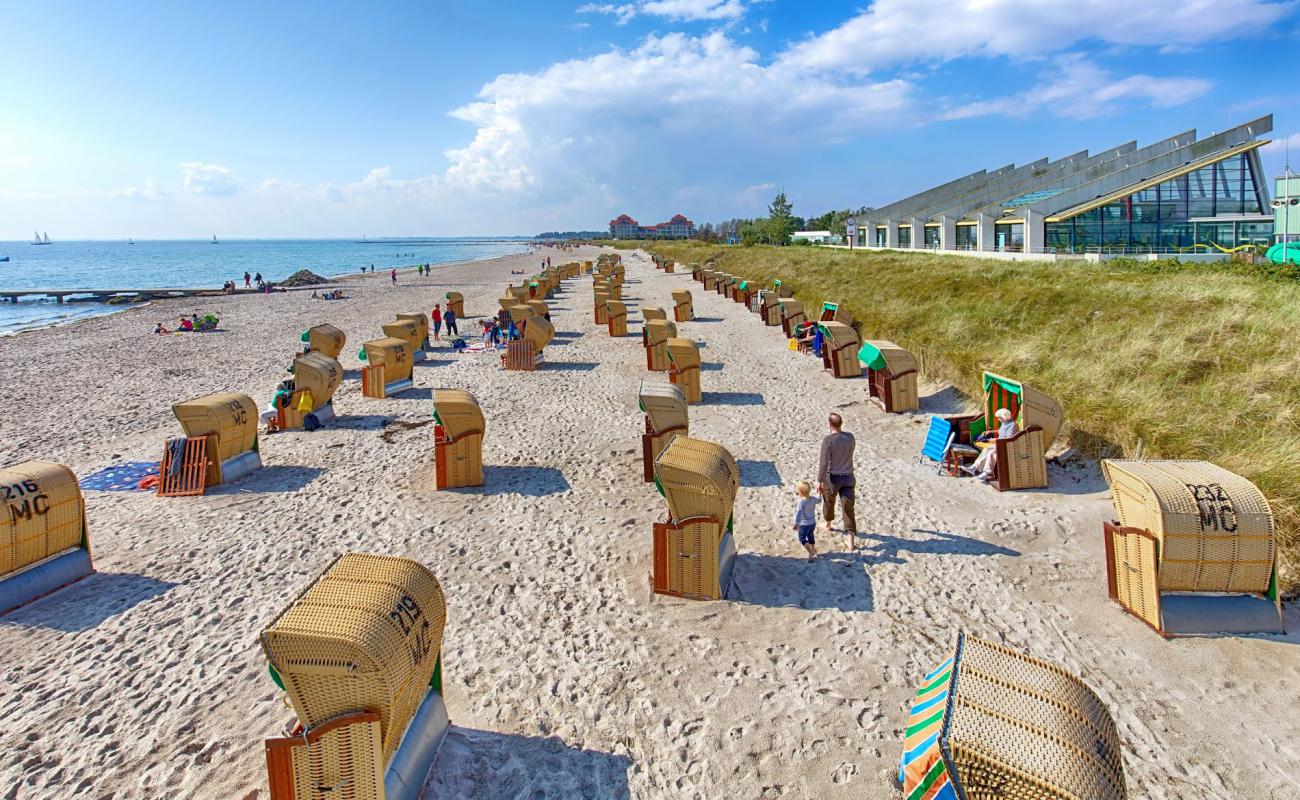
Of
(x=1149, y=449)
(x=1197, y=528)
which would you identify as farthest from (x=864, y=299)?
(x=1197, y=528)

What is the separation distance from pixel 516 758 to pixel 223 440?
9078 mm

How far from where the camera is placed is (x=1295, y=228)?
34.7 m

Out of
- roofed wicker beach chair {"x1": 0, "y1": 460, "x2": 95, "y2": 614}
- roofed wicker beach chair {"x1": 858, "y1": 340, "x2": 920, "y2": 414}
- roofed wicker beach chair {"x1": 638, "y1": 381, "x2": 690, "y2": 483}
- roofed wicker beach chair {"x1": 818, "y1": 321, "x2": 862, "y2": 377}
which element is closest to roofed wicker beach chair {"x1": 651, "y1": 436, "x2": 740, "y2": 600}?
roofed wicker beach chair {"x1": 638, "y1": 381, "x2": 690, "y2": 483}

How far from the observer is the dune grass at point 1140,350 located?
9.75 meters

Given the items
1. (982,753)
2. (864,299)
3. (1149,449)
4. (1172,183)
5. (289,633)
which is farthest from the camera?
(1172,183)

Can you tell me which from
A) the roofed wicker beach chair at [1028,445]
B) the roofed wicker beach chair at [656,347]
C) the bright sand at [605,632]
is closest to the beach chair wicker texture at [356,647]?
the bright sand at [605,632]

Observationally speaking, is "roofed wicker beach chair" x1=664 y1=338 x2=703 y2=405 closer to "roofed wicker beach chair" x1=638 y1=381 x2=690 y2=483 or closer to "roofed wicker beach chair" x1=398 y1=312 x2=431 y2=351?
"roofed wicker beach chair" x1=638 y1=381 x2=690 y2=483

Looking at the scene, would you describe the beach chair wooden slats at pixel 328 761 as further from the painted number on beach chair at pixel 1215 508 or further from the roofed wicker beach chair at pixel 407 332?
the roofed wicker beach chair at pixel 407 332

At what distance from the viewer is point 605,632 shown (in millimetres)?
7145

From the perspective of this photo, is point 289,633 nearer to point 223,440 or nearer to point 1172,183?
point 223,440

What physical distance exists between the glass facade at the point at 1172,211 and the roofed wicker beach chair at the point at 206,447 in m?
39.9

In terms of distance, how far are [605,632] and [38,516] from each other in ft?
22.6

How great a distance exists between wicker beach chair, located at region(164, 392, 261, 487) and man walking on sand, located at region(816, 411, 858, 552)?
32.6ft

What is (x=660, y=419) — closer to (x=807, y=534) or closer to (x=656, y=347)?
(x=807, y=534)
